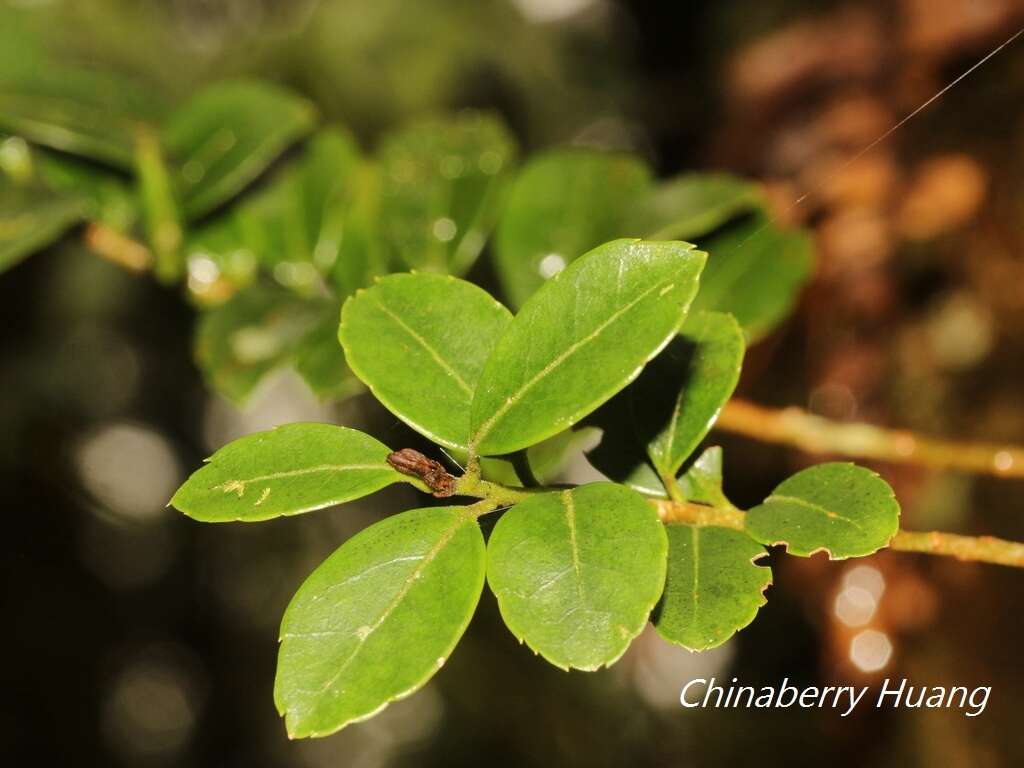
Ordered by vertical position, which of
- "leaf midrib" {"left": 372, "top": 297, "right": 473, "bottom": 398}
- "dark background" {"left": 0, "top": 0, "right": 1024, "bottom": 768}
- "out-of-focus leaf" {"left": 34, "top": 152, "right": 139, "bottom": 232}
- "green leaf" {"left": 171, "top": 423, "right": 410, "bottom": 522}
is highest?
"out-of-focus leaf" {"left": 34, "top": 152, "right": 139, "bottom": 232}

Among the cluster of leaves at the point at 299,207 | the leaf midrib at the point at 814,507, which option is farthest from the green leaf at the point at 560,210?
the leaf midrib at the point at 814,507

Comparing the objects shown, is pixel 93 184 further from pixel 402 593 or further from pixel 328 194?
pixel 402 593

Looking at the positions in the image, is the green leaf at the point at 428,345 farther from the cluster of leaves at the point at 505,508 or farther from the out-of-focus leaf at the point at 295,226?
the out-of-focus leaf at the point at 295,226

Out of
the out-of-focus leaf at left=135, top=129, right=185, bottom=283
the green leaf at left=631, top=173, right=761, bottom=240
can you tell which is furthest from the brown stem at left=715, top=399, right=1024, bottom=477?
the out-of-focus leaf at left=135, top=129, right=185, bottom=283

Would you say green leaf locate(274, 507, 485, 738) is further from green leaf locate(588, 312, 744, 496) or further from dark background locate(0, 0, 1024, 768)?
dark background locate(0, 0, 1024, 768)

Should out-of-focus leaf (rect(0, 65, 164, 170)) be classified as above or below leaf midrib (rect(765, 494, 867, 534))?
above

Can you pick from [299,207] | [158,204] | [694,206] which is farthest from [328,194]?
[694,206]
